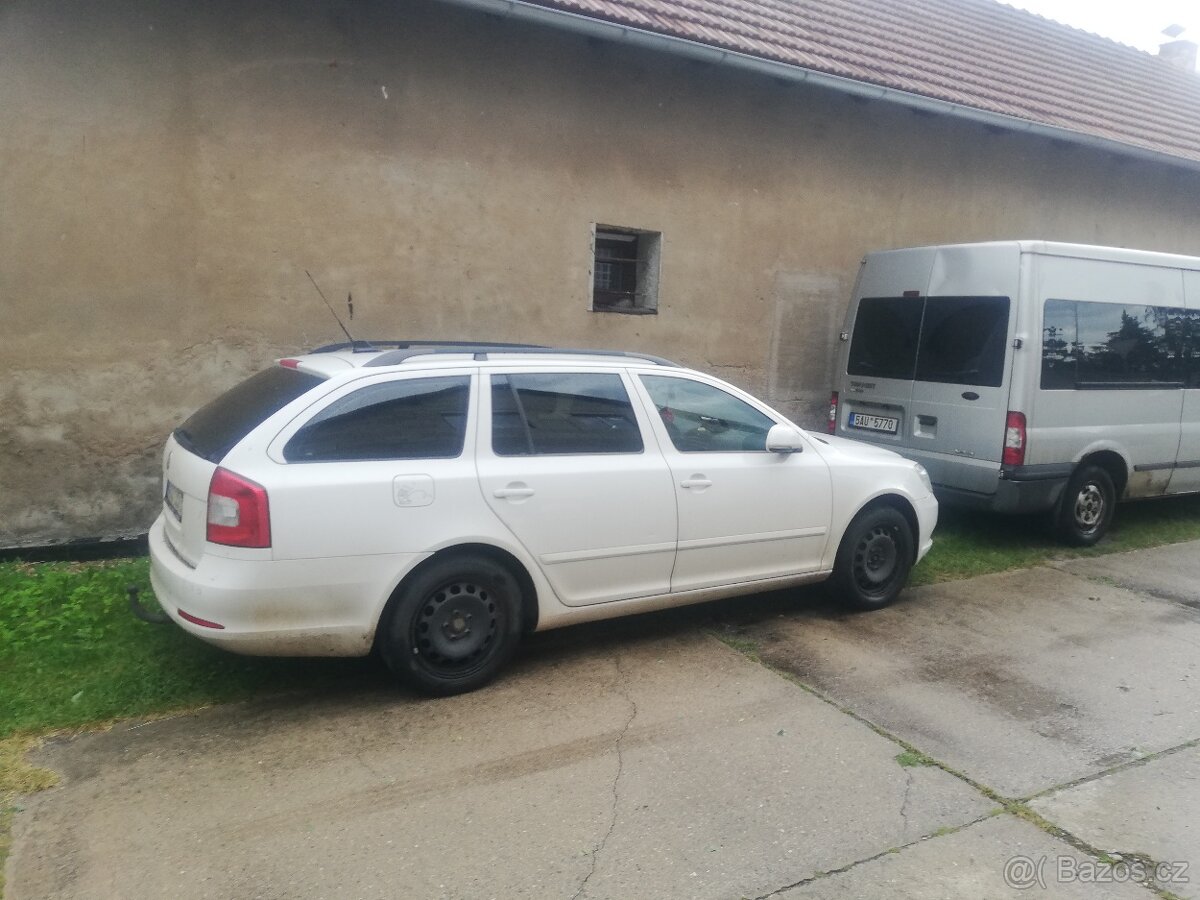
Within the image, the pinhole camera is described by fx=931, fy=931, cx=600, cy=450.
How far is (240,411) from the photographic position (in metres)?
4.32

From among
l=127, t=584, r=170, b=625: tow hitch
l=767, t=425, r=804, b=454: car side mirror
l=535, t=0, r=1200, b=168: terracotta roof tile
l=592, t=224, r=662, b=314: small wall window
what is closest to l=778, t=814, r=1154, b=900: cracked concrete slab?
l=767, t=425, r=804, b=454: car side mirror

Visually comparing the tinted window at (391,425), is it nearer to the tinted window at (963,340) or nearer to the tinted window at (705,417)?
the tinted window at (705,417)

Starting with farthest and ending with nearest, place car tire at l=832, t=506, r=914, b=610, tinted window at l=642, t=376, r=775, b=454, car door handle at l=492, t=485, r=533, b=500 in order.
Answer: car tire at l=832, t=506, r=914, b=610
tinted window at l=642, t=376, r=775, b=454
car door handle at l=492, t=485, r=533, b=500

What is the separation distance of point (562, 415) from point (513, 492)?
0.52 metres

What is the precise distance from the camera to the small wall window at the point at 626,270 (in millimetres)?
7984

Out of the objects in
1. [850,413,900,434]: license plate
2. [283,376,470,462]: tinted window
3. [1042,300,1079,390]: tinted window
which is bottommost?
[850,413,900,434]: license plate

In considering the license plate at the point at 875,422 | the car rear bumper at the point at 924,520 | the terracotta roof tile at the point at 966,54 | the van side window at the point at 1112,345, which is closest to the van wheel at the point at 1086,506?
the van side window at the point at 1112,345

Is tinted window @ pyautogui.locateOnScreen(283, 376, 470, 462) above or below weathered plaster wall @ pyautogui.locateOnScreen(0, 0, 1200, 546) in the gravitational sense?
below

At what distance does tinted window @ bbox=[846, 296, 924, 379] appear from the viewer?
7.47 meters

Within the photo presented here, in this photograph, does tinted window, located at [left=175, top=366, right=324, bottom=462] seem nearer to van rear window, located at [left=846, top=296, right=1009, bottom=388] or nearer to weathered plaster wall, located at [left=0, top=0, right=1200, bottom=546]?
weathered plaster wall, located at [left=0, top=0, right=1200, bottom=546]

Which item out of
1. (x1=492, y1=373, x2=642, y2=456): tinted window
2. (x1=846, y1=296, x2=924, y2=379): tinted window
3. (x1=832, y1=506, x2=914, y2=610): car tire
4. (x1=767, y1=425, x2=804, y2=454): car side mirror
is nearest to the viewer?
(x1=492, y1=373, x2=642, y2=456): tinted window

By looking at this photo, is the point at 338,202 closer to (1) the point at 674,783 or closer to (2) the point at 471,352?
(2) the point at 471,352

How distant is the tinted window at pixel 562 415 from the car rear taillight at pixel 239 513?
3.65 feet

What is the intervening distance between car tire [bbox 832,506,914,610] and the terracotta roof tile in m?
4.10
